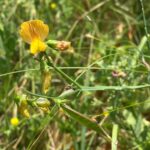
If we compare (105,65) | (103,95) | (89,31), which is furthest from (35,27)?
(89,31)

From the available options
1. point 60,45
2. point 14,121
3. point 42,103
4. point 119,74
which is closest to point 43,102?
point 42,103

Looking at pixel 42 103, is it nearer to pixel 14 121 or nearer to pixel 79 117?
pixel 79 117

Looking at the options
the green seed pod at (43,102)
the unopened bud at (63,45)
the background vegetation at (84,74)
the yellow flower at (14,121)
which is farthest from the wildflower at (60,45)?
the yellow flower at (14,121)

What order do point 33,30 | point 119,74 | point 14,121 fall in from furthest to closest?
point 14,121 < point 119,74 < point 33,30

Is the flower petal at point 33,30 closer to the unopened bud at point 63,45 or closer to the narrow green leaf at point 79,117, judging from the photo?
the unopened bud at point 63,45

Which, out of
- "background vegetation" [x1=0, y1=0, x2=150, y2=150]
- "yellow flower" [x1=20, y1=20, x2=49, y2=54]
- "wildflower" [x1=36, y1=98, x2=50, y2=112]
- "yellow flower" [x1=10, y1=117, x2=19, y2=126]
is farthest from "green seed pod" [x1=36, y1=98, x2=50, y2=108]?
"yellow flower" [x1=10, y1=117, x2=19, y2=126]

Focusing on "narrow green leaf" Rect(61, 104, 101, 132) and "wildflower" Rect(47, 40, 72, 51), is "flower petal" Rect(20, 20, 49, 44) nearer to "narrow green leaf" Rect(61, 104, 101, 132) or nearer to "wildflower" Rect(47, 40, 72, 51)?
"wildflower" Rect(47, 40, 72, 51)
